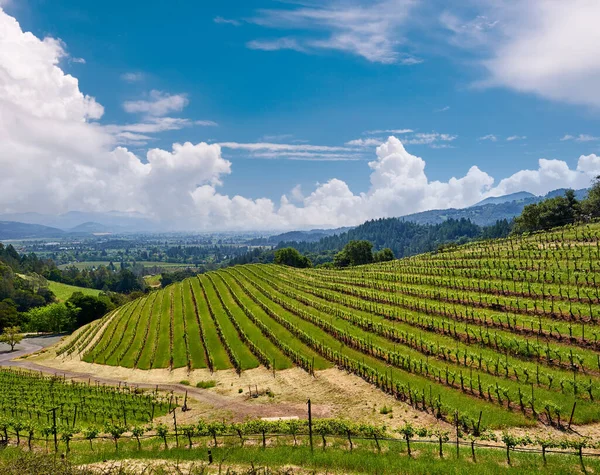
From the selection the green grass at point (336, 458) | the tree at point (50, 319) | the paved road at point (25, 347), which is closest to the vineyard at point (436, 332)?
the green grass at point (336, 458)

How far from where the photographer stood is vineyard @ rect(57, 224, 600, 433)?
31.8m

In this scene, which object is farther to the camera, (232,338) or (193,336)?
(193,336)

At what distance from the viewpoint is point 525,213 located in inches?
5128

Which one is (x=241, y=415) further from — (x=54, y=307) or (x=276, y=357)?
(x=54, y=307)

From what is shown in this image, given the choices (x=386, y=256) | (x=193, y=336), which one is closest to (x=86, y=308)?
(x=193, y=336)

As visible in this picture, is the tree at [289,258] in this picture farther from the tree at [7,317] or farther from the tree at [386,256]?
the tree at [7,317]

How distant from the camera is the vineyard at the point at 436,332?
31.8 metres

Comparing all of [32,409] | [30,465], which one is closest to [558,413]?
[30,465]

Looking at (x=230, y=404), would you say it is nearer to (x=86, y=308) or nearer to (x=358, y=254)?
(x=86, y=308)

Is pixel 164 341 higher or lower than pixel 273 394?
lower

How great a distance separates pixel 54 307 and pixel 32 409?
9766 centimetres

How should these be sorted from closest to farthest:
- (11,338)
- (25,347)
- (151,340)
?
(151,340) → (11,338) → (25,347)

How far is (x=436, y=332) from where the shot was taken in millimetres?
48875

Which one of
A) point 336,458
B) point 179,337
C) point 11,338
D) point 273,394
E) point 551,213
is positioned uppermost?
point 551,213
